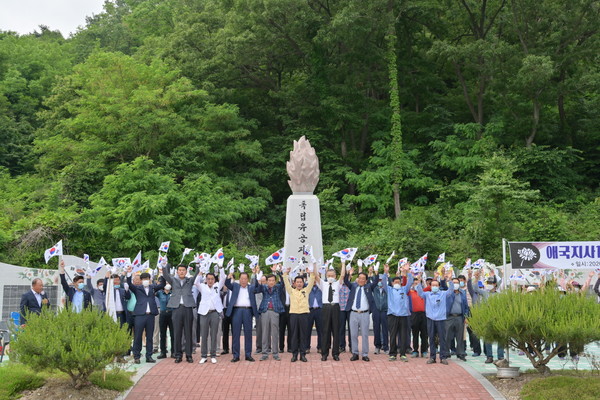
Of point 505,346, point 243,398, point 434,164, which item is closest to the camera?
point 243,398

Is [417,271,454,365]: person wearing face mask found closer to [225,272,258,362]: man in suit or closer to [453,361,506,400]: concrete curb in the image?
[453,361,506,400]: concrete curb

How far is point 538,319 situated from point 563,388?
1.01 m

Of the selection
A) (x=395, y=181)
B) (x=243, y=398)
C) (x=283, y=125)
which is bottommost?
(x=243, y=398)

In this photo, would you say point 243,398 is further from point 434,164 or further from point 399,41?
point 399,41

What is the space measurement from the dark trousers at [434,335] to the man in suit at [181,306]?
14.6 ft

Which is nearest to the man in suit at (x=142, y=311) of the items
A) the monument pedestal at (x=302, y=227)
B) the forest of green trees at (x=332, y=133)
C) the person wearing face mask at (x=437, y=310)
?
the person wearing face mask at (x=437, y=310)

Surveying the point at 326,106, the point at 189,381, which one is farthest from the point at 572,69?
the point at 189,381

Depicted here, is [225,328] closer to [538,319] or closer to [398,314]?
[398,314]

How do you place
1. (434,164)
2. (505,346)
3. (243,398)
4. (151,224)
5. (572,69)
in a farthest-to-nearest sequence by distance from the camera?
(434,164)
(572,69)
(151,224)
(505,346)
(243,398)

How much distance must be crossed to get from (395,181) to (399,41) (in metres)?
7.72

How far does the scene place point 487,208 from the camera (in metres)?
25.7

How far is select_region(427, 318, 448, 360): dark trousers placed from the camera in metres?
12.8

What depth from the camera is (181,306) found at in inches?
510

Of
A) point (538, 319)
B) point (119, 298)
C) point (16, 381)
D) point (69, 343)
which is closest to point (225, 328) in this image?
point (119, 298)
